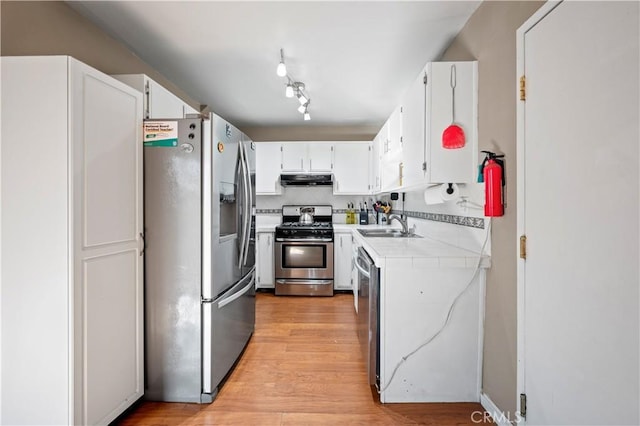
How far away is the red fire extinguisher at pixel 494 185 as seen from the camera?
1382mm

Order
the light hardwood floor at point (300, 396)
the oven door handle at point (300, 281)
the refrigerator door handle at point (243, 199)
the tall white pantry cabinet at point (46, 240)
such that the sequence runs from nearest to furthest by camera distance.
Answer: the tall white pantry cabinet at point (46, 240) < the light hardwood floor at point (300, 396) < the refrigerator door handle at point (243, 199) < the oven door handle at point (300, 281)

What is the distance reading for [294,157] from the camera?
3.98m

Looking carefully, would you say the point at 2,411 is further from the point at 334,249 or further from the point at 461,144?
the point at 334,249

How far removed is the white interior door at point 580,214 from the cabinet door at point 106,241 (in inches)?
82.0

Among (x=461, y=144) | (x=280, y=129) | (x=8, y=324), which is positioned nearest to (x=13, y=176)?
(x=8, y=324)

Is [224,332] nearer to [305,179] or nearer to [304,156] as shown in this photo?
[305,179]

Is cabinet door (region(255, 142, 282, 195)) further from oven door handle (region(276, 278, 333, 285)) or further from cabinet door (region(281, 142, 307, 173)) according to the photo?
oven door handle (region(276, 278, 333, 285))

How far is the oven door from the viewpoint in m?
3.64

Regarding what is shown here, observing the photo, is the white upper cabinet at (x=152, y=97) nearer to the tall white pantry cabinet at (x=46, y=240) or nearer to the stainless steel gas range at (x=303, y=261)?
the tall white pantry cabinet at (x=46, y=240)

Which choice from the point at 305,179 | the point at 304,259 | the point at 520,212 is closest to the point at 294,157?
the point at 305,179

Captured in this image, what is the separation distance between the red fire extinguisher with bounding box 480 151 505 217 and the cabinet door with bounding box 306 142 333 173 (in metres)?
2.74

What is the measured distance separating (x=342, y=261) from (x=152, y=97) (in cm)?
283

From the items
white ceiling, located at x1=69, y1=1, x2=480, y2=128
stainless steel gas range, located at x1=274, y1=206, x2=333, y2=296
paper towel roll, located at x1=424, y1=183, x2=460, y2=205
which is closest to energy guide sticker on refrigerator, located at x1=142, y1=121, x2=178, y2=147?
white ceiling, located at x1=69, y1=1, x2=480, y2=128

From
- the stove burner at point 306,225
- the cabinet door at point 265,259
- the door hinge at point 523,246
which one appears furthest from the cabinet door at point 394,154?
the cabinet door at point 265,259
